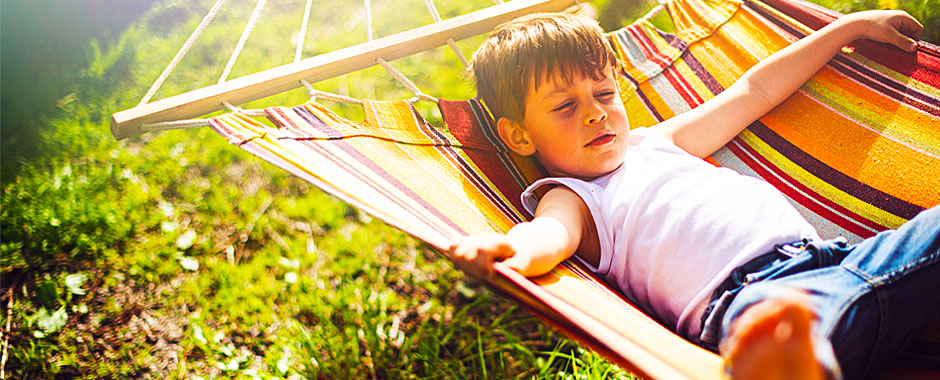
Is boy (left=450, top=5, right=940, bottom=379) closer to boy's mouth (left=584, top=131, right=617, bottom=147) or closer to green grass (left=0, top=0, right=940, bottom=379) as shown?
boy's mouth (left=584, top=131, right=617, bottom=147)

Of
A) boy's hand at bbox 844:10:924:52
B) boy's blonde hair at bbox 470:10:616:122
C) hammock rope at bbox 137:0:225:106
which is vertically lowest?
hammock rope at bbox 137:0:225:106

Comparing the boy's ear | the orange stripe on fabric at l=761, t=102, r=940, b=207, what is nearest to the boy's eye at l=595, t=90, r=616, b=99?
the boy's ear

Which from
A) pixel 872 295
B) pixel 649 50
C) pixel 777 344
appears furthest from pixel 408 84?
pixel 777 344

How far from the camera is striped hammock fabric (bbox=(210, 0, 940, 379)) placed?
1248 mm

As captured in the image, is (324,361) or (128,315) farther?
(128,315)

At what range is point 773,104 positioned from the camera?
179 centimetres

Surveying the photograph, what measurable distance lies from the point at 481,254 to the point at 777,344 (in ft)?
1.54

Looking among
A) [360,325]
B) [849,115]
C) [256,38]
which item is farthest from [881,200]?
[256,38]

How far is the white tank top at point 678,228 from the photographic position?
124 cm

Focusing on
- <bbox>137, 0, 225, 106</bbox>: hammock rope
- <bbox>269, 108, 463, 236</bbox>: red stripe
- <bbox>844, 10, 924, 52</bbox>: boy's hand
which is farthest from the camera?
<bbox>844, 10, 924, 52</bbox>: boy's hand

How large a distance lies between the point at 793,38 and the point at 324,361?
5.84 ft

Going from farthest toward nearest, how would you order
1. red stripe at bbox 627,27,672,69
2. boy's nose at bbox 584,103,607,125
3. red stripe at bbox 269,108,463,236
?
red stripe at bbox 627,27,672,69
boy's nose at bbox 584,103,607,125
red stripe at bbox 269,108,463,236

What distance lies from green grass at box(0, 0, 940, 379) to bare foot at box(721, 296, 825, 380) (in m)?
1.05

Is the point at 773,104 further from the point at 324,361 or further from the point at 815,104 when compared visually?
the point at 324,361
